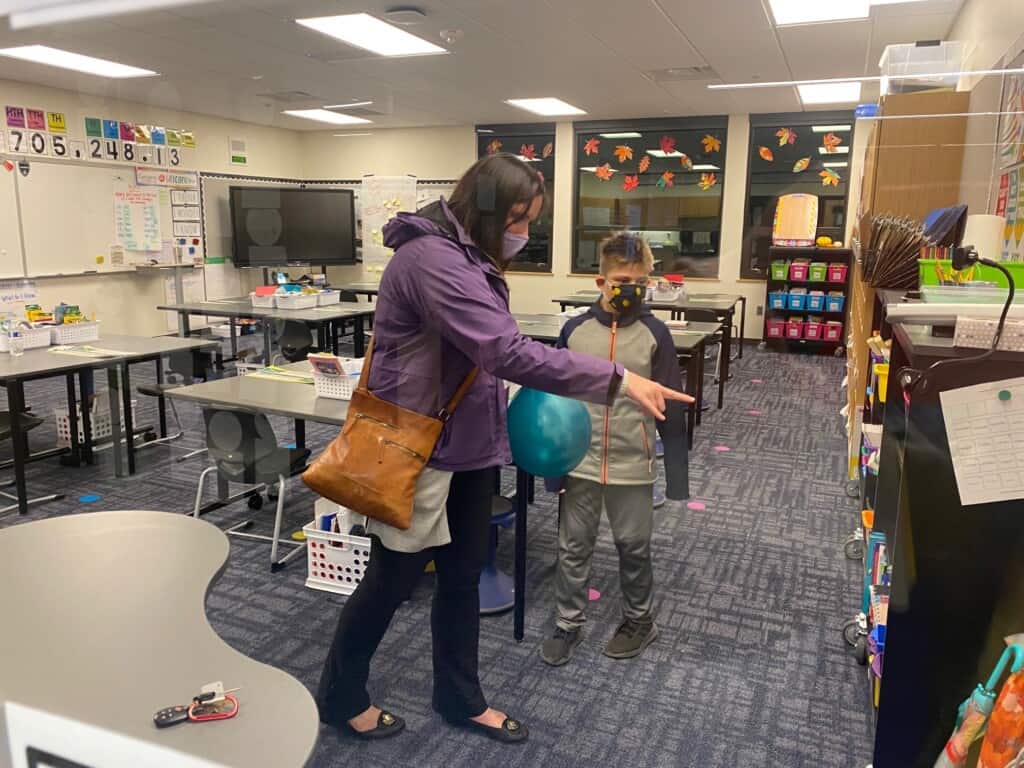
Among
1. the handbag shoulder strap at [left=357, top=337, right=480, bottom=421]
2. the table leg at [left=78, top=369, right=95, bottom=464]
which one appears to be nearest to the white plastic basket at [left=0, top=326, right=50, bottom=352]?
the table leg at [left=78, top=369, right=95, bottom=464]

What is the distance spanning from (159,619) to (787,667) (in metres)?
1.75

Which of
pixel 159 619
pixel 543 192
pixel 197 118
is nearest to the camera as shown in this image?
pixel 159 619

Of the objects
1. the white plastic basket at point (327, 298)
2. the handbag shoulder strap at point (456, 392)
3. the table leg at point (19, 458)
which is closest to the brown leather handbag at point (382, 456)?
the handbag shoulder strap at point (456, 392)

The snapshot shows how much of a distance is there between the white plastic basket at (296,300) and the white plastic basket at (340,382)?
9.62ft

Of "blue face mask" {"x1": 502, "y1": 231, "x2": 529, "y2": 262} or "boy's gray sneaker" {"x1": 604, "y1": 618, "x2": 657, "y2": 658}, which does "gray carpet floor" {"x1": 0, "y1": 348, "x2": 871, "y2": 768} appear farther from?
"blue face mask" {"x1": 502, "y1": 231, "x2": 529, "y2": 262}

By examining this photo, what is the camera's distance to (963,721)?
1.31m

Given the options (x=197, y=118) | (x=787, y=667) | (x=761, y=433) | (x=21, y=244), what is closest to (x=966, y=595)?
(x=787, y=667)

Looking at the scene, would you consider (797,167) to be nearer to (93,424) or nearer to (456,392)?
(93,424)

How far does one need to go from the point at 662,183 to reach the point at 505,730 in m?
7.00

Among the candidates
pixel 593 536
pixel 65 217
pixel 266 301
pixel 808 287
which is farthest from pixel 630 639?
pixel 808 287

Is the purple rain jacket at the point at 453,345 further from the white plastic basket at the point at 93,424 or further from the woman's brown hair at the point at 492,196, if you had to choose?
the white plastic basket at the point at 93,424

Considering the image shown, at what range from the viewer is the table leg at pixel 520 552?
6.92 feet

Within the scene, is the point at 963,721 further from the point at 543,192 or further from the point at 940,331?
the point at 543,192

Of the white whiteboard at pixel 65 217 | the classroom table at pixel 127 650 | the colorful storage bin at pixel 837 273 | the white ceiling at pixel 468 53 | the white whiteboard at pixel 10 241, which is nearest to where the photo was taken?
the classroom table at pixel 127 650
